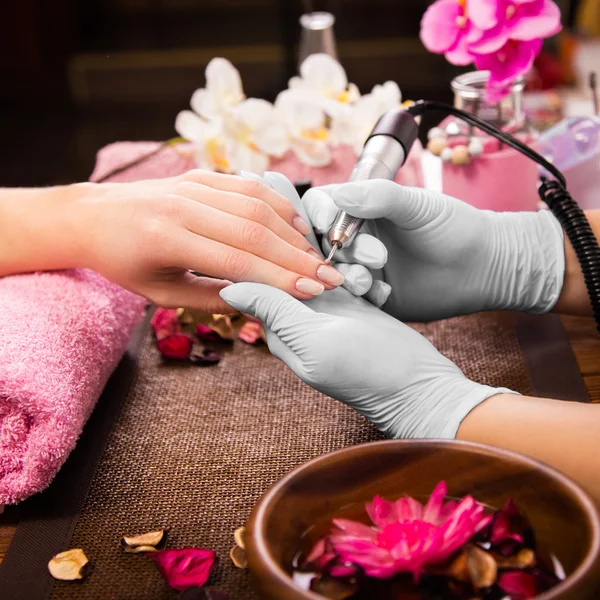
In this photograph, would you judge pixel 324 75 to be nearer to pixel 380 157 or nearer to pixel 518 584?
pixel 380 157

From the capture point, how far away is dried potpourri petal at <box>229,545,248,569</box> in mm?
562

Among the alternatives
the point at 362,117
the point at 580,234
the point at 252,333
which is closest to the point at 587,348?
the point at 580,234

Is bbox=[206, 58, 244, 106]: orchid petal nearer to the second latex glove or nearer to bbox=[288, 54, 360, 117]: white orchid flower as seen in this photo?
bbox=[288, 54, 360, 117]: white orchid flower

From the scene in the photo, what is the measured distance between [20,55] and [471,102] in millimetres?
2732

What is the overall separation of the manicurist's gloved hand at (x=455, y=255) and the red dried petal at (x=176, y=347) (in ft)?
0.64

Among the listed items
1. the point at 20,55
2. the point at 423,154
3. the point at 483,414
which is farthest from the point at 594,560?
the point at 20,55

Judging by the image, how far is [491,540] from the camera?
46cm

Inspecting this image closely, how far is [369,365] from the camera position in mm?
624

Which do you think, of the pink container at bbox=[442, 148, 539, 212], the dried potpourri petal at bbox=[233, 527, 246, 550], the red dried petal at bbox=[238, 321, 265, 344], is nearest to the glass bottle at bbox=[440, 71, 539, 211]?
the pink container at bbox=[442, 148, 539, 212]

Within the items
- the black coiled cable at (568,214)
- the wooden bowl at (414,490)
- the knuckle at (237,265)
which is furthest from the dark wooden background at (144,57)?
the wooden bowl at (414,490)

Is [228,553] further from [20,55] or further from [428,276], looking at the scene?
[20,55]

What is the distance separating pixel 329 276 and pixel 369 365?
0.32 ft

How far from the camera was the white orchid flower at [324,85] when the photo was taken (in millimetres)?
1099

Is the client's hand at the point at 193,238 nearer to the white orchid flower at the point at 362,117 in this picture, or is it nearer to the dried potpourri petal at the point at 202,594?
the dried potpourri petal at the point at 202,594
